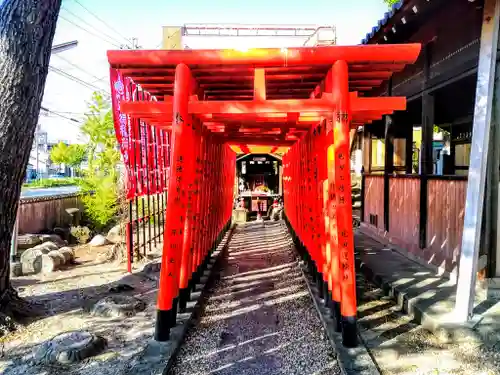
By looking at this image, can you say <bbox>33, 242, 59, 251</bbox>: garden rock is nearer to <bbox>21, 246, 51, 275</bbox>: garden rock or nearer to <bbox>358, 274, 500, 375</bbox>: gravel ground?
<bbox>21, 246, 51, 275</bbox>: garden rock

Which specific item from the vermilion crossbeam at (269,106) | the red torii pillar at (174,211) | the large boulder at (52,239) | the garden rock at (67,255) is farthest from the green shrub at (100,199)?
the red torii pillar at (174,211)

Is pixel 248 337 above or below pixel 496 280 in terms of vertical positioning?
below

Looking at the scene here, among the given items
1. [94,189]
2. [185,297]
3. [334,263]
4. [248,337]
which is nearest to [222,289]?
[185,297]

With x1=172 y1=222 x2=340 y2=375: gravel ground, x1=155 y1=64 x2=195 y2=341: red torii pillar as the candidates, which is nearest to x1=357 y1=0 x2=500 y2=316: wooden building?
x1=172 y1=222 x2=340 y2=375: gravel ground

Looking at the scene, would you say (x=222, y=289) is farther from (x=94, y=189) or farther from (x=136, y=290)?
(x=94, y=189)

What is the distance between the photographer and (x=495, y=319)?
4836 millimetres

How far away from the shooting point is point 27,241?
999 cm

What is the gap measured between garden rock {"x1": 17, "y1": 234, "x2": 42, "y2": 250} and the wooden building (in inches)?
325

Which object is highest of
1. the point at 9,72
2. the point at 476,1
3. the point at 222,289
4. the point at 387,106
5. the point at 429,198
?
the point at 476,1

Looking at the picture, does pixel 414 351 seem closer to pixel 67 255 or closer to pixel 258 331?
pixel 258 331

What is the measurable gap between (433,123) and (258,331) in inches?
196

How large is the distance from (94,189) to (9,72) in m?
8.61

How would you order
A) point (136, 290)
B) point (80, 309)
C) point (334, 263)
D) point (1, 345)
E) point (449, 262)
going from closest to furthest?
point (1, 345) → point (334, 263) → point (80, 309) → point (449, 262) → point (136, 290)

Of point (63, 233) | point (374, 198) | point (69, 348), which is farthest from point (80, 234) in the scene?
point (69, 348)
